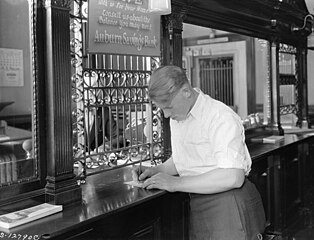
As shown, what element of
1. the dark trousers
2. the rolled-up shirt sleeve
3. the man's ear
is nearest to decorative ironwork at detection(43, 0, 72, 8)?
the man's ear

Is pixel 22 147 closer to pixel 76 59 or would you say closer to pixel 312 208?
pixel 76 59

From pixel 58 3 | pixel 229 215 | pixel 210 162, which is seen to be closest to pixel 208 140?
pixel 210 162

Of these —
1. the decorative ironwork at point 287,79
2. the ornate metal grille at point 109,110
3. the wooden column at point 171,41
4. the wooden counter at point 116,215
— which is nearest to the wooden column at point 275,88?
the decorative ironwork at point 287,79

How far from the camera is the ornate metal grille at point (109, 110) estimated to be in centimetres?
226

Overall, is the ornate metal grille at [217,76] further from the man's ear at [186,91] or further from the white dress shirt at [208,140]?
the man's ear at [186,91]

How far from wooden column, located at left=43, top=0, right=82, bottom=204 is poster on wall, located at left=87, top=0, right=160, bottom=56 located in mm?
236

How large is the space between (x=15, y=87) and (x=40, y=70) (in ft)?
0.44

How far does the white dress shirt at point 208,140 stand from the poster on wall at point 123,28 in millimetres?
530

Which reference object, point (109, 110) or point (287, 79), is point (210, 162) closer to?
point (109, 110)

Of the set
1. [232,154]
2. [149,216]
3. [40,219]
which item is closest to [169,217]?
[149,216]

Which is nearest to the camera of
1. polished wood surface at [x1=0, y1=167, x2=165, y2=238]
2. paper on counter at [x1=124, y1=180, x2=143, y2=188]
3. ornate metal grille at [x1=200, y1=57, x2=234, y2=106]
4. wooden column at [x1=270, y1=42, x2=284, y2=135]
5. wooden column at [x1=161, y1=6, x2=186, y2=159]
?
polished wood surface at [x1=0, y1=167, x2=165, y2=238]

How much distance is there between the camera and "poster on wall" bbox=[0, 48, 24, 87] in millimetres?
1994

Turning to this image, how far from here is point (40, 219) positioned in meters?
1.83

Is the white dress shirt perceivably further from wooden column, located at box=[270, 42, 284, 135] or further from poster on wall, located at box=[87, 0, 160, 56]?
wooden column, located at box=[270, 42, 284, 135]
